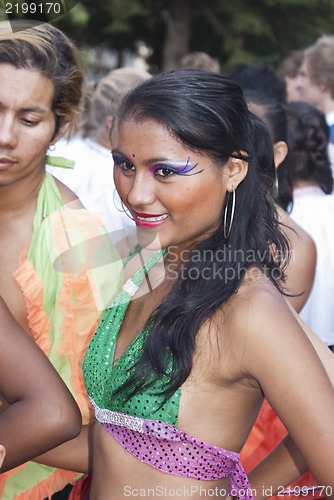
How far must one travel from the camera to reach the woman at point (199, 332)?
49.2 inches

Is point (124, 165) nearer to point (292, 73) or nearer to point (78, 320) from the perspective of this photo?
point (78, 320)

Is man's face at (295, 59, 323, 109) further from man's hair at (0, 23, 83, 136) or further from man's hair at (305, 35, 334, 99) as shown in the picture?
man's hair at (0, 23, 83, 136)

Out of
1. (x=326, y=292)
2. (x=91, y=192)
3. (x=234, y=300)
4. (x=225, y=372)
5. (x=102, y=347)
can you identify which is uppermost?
(x=234, y=300)

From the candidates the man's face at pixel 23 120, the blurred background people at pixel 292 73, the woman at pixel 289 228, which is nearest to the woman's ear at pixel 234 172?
the man's face at pixel 23 120

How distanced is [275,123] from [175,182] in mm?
1426

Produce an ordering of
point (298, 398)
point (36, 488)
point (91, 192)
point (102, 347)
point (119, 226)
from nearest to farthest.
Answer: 1. point (298, 398)
2. point (102, 347)
3. point (36, 488)
4. point (119, 226)
5. point (91, 192)

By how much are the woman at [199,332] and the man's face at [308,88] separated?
3316 mm

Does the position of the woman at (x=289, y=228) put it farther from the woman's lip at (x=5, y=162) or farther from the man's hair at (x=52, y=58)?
the woman's lip at (x=5, y=162)

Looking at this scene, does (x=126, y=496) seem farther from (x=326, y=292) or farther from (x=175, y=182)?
(x=326, y=292)

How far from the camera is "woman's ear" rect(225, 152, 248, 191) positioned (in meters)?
1.48

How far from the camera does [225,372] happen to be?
1331 millimetres

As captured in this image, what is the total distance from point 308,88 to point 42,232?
3.42 metres

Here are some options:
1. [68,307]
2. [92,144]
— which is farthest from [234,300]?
[92,144]

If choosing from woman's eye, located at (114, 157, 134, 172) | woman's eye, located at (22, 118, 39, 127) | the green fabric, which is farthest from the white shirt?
woman's eye, located at (114, 157, 134, 172)
